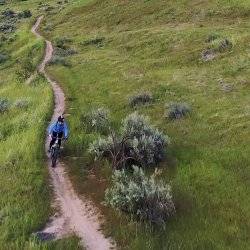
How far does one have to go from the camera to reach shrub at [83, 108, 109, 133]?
2477cm

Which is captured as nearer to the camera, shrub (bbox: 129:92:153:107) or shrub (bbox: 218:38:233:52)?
shrub (bbox: 129:92:153:107)

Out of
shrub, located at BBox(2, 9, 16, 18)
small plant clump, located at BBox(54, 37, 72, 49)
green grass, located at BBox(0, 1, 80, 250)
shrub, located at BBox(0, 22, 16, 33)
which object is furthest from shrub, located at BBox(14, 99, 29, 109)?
shrub, located at BBox(2, 9, 16, 18)

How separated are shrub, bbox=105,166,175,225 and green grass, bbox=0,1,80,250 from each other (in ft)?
6.60

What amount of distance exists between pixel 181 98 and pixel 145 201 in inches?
611

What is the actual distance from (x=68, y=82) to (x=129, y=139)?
62.9 ft

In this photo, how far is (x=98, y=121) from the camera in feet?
82.0

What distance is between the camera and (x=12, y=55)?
61.1 metres

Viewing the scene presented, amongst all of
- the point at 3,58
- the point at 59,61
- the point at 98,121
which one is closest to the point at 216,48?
the point at 59,61

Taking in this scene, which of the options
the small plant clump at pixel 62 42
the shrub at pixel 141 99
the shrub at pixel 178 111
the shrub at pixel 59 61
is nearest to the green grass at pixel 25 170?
the shrub at pixel 141 99

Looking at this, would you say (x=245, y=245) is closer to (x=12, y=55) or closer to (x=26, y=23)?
(x=12, y=55)

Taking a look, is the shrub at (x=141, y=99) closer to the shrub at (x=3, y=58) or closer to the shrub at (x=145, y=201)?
the shrub at (x=145, y=201)

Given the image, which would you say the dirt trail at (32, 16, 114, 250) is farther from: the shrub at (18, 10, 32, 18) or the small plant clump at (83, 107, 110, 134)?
the shrub at (18, 10, 32, 18)

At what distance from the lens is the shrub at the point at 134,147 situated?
1975 centimetres

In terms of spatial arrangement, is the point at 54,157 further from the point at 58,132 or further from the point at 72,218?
the point at 72,218
